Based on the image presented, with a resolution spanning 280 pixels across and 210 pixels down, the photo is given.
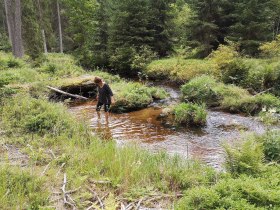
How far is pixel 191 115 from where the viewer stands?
987cm

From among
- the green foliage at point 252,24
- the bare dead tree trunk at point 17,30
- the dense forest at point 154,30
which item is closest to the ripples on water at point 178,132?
the dense forest at point 154,30

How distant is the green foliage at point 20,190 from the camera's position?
4.02 metres

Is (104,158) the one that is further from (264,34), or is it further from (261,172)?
(264,34)

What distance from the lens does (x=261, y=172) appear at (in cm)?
482

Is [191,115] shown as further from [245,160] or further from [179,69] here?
[179,69]

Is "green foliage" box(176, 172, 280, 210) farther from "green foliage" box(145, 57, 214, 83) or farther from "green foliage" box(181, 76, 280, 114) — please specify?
"green foliage" box(145, 57, 214, 83)

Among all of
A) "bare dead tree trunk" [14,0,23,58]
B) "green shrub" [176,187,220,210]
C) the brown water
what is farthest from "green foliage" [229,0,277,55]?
"bare dead tree trunk" [14,0,23,58]

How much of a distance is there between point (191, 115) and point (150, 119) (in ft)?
5.66

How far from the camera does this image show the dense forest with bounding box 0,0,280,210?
4484 millimetres

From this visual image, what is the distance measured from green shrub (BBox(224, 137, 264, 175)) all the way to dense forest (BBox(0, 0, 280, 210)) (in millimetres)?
18

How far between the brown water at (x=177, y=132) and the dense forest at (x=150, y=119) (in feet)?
0.11

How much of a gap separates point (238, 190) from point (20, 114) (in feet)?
21.3

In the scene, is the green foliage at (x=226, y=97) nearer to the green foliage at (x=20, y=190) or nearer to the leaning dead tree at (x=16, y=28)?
the green foliage at (x=20, y=190)

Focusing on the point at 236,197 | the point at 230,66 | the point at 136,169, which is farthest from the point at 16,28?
the point at 236,197
